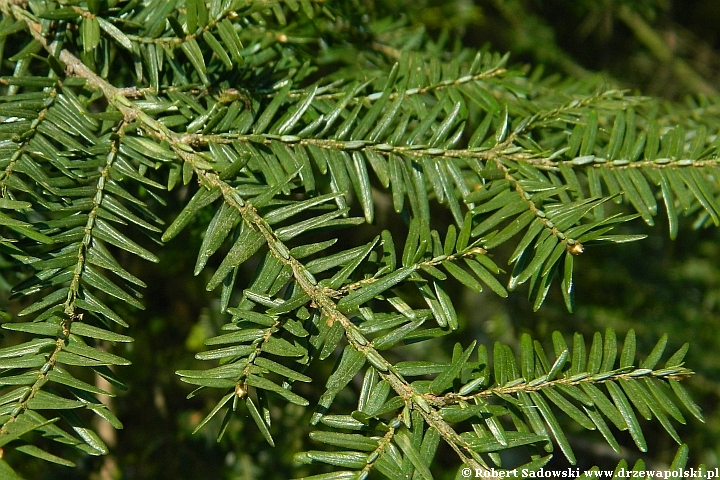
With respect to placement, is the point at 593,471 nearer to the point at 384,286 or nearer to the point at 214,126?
the point at 384,286

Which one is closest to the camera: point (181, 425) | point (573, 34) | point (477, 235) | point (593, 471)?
point (593, 471)

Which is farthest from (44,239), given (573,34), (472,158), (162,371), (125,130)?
(573,34)

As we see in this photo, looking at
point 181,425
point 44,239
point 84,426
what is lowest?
point 181,425

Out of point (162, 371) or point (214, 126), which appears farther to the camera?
point (162, 371)

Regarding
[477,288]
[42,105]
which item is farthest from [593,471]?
[42,105]

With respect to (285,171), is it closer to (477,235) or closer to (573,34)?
(477,235)

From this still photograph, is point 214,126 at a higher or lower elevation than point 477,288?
higher

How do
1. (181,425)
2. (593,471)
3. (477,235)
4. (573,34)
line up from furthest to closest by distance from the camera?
(573,34) → (181,425) → (477,235) → (593,471)
